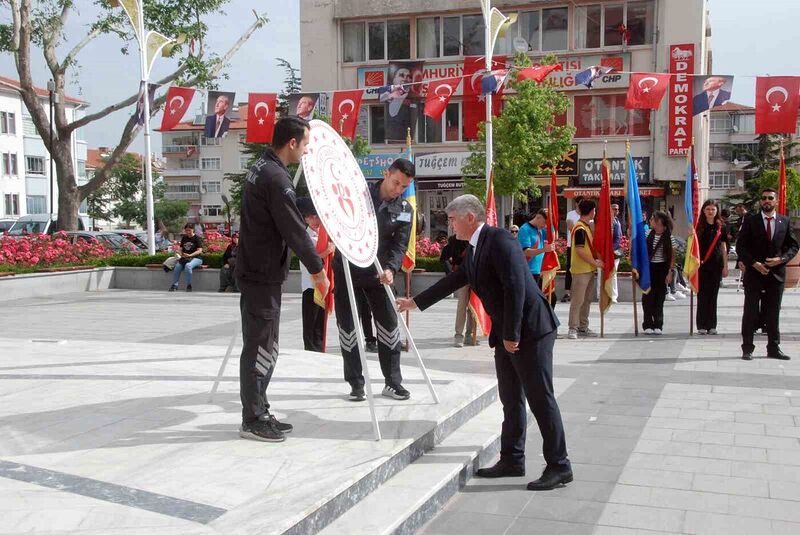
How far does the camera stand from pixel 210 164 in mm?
94250

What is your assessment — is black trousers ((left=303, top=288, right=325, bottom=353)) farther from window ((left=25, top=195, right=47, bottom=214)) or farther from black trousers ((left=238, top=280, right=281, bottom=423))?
window ((left=25, top=195, right=47, bottom=214))

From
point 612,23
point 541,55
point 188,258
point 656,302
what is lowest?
point 656,302

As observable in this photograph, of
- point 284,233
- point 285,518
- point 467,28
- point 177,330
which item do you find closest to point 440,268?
point 177,330

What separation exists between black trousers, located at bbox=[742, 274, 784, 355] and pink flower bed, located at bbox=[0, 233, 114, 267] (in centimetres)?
1543

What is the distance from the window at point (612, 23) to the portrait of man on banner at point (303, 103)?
730 inches

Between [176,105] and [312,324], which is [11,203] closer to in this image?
[176,105]

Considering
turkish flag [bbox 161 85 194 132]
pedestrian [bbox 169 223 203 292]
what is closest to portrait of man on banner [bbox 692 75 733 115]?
turkish flag [bbox 161 85 194 132]

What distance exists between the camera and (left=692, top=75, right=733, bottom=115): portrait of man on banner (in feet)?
52.1

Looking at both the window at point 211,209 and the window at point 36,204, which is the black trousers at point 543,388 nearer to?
the window at point 36,204

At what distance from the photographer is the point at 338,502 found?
3816 mm

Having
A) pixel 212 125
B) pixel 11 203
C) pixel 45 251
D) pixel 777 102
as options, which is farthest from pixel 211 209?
pixel 777 102

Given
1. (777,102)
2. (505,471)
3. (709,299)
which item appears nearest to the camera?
(505,471)

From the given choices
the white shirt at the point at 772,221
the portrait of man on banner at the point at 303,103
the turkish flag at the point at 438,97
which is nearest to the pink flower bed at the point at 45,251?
the portrait of man on banner at the point at 303,103

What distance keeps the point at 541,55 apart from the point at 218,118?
18.0 metres
